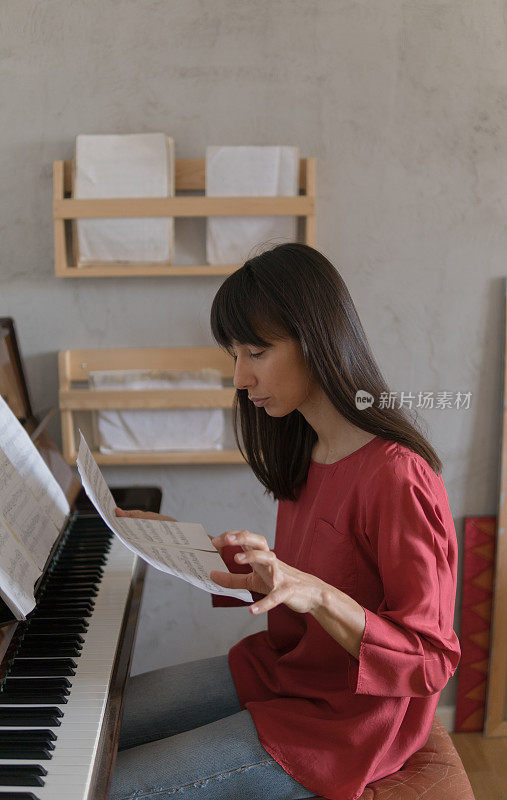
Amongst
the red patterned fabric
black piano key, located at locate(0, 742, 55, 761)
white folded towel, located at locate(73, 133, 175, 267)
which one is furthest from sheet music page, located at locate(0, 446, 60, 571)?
the red patterned fabric

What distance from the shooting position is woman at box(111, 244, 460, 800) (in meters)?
1.04

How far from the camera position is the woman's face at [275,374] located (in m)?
1.21

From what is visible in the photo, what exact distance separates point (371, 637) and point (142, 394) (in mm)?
1177

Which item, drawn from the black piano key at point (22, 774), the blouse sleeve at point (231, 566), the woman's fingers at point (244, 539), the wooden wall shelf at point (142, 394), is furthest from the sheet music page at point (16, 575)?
the wooden wall shelf at point (142, 394)

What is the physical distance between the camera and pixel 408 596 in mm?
1038

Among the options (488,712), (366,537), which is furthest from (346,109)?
(488,712)

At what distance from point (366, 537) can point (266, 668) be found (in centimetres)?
42

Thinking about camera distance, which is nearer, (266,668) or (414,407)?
(266,668)

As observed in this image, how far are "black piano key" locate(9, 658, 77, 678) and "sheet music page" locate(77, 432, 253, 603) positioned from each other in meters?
0.24

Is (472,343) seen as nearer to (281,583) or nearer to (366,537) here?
(366,537)

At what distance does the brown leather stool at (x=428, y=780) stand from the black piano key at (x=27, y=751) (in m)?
0.52

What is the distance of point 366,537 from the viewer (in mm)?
1159

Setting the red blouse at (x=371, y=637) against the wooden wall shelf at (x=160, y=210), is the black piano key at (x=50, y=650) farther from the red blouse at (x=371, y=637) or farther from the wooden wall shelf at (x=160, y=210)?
the wooden wall shelf at (x=160, y=210)

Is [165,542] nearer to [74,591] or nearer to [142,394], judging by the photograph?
[74,591]
